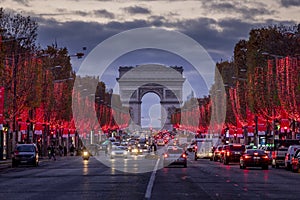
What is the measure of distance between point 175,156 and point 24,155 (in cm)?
1275

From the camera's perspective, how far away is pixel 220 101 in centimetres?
12938

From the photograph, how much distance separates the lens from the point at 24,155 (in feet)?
213

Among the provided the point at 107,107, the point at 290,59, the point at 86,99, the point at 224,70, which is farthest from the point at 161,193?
the point at 107,107

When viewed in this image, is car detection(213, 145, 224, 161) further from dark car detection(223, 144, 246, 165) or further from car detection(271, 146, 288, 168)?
car detection(271, 146, 288, 168)

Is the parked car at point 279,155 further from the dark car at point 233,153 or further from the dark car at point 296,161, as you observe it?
the dark car at point 296,161

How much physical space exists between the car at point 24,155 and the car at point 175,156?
453 inches

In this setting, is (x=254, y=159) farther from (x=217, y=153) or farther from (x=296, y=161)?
(x=217, y=153)

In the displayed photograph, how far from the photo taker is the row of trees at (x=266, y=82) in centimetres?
7662

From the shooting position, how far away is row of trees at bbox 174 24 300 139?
7662 cm

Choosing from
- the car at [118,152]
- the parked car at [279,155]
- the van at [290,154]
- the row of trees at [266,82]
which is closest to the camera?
the van at [290,154]

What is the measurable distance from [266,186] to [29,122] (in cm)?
6254

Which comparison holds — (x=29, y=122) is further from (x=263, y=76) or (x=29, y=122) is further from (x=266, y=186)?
(x=266, y=186)

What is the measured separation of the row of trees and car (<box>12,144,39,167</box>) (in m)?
22.8

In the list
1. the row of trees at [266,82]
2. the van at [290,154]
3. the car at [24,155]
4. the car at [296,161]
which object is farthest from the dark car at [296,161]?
the car at [24,155]
